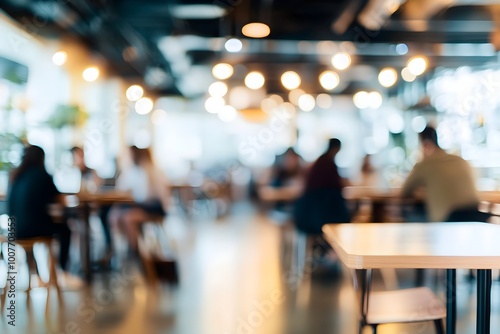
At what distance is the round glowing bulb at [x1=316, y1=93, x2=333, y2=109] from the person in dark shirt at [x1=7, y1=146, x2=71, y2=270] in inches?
380

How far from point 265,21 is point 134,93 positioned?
8.58ft

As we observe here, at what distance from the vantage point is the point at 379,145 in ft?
28.1

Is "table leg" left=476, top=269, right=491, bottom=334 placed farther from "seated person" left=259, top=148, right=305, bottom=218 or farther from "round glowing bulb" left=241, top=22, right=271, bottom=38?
"seated person" left=259, top=148, right=305, bottom=218

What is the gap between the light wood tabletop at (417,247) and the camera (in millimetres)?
1955

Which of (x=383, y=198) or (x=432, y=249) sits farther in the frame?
(x=383, y=198)

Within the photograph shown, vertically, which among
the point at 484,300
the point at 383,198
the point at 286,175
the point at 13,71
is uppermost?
the point at 13,71

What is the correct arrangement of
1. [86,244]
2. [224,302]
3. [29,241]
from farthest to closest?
[86,244]
[224,302]
[29,241]

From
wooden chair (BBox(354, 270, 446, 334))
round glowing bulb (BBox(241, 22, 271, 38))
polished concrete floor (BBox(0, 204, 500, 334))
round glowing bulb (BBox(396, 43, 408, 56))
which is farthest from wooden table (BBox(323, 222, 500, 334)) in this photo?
round glowing bulb (BBox(396, 43, 408, 56))

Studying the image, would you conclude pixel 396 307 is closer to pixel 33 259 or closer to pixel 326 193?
pixel 326 193

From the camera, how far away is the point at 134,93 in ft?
27.2

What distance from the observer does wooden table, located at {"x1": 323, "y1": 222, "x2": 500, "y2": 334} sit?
6.41ft

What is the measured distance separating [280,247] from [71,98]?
3420 mm

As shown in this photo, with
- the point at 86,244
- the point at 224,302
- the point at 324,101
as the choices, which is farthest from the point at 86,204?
the point at 324,101

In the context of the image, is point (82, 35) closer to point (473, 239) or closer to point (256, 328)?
point (256, 328)
